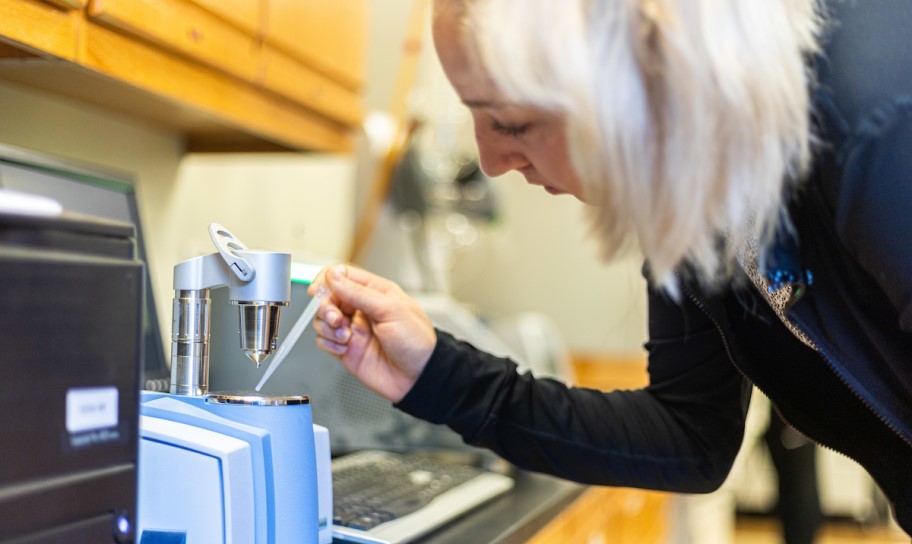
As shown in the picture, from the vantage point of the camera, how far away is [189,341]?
0.85 metres

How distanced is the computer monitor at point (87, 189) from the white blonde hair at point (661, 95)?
47 cm

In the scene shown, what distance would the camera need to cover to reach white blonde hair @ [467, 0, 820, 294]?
2.00 feet

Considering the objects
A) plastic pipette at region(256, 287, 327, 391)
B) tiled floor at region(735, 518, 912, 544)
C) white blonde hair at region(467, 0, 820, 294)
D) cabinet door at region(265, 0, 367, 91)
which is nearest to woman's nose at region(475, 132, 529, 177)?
white blonde hair at region(467, 0, 820, 294)

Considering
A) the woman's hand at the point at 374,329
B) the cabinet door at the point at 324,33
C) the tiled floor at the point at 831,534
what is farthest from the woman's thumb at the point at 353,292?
the tiled floor at the point at 831,534

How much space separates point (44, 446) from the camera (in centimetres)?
50

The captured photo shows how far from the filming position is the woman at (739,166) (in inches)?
24.2

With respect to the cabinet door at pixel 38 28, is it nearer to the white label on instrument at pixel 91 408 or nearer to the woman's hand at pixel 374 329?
the woman's hand at pixel 374 329

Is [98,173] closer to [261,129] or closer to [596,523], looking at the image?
[261,129]

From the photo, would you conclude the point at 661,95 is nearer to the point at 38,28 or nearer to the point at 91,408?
the point at 91,408

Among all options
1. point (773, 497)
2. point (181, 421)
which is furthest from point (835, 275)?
point (773, 497)

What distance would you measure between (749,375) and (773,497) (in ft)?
13.5

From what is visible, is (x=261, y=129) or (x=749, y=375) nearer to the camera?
(x=749, y=375)

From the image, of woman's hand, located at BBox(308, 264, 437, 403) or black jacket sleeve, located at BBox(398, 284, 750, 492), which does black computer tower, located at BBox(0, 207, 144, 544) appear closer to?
woman's hand, located at BBox(308, 264, 437, 403)

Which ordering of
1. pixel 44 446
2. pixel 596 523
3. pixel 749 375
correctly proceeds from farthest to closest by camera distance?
1. pixel 596 523
2. pixel 749 375
3. pixel 44 446
